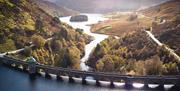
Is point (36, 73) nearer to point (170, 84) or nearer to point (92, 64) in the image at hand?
point (170, 84)

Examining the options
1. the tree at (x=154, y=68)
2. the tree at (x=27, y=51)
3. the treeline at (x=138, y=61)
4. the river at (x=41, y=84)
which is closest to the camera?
the river at (x=41, y=84)

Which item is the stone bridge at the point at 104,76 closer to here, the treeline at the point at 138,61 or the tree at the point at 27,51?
the treeline at the point at 138,61

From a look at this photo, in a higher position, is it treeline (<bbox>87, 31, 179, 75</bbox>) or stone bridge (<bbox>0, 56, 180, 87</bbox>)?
treeline (<bbox>87, 31, 179, 75</bbox>)

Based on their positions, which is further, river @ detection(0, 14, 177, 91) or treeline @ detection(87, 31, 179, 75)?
treeline @ detection(87, 31, 179, 75)

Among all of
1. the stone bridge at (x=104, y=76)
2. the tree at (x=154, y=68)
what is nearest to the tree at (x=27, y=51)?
the stone bridge at (x=104, y=76)

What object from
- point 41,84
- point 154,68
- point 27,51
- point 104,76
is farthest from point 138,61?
point 41,84

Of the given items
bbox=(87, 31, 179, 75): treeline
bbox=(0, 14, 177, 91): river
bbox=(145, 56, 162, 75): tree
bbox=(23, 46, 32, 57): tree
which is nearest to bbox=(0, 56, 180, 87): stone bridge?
bbox=(0, 14, 177, 91): river

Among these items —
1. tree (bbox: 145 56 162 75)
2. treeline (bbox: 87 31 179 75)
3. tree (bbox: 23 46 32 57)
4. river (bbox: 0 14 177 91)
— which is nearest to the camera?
river (bbox: 0 14 177 91)

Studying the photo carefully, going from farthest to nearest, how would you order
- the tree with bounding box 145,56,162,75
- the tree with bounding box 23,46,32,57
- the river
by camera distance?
the tree with bounding box 23,46,32,57, the tree with bounding box 145,56,162,75, the river

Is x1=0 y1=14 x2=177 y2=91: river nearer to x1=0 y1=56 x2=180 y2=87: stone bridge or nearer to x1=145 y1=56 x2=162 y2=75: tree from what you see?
x1=0 y1=56 x2=180 y2=87: stone bridge

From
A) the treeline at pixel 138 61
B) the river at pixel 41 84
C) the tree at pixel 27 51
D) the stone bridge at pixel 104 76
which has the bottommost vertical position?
the river at pixel 41 84

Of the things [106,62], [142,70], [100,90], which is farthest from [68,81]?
[106,62]
